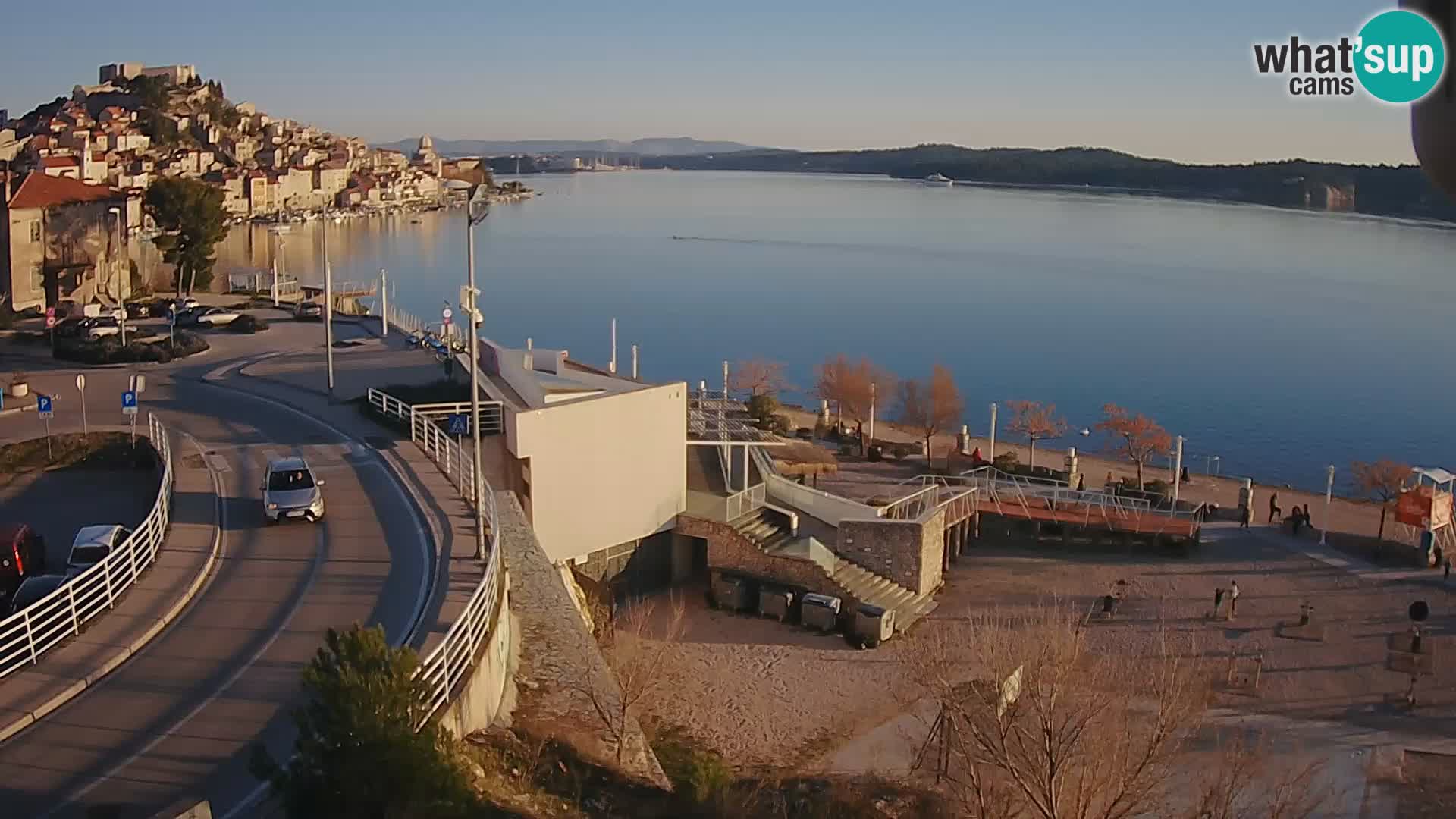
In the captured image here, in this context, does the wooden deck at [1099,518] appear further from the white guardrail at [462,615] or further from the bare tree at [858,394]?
the bare tree at [858,394]

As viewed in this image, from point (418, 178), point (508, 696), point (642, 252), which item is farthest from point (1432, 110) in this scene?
point (418, 178)

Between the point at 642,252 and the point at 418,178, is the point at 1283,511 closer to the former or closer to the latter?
the point at 642,252

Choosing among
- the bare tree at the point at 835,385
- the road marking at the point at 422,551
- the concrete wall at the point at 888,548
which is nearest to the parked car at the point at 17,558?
the road marking at the point at 422,551

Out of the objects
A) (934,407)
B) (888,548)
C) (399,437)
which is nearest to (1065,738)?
(888,548)

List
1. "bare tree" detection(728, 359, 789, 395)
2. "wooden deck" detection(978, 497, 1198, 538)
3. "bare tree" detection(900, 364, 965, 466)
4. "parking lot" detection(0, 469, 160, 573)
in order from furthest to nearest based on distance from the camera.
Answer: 1. "bare tree" detection(728, 359, 789, 395)
2. "bare tree" detection(900, 364, 965, 466)
3. "wooden deck" detection(978, 497, 1198, 538)
4. "parking lot" detection(0, 469, 160, 573)

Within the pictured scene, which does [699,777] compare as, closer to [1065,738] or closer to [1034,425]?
[1065,738]

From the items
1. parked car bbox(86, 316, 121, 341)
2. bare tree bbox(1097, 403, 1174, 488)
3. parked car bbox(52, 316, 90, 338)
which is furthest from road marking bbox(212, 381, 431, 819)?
bare tree bbox(1097, 403, 1174, 488)

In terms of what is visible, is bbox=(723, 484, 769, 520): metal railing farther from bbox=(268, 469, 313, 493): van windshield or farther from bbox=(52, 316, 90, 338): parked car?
bbox=(52, 316, 90, 338): parked car
